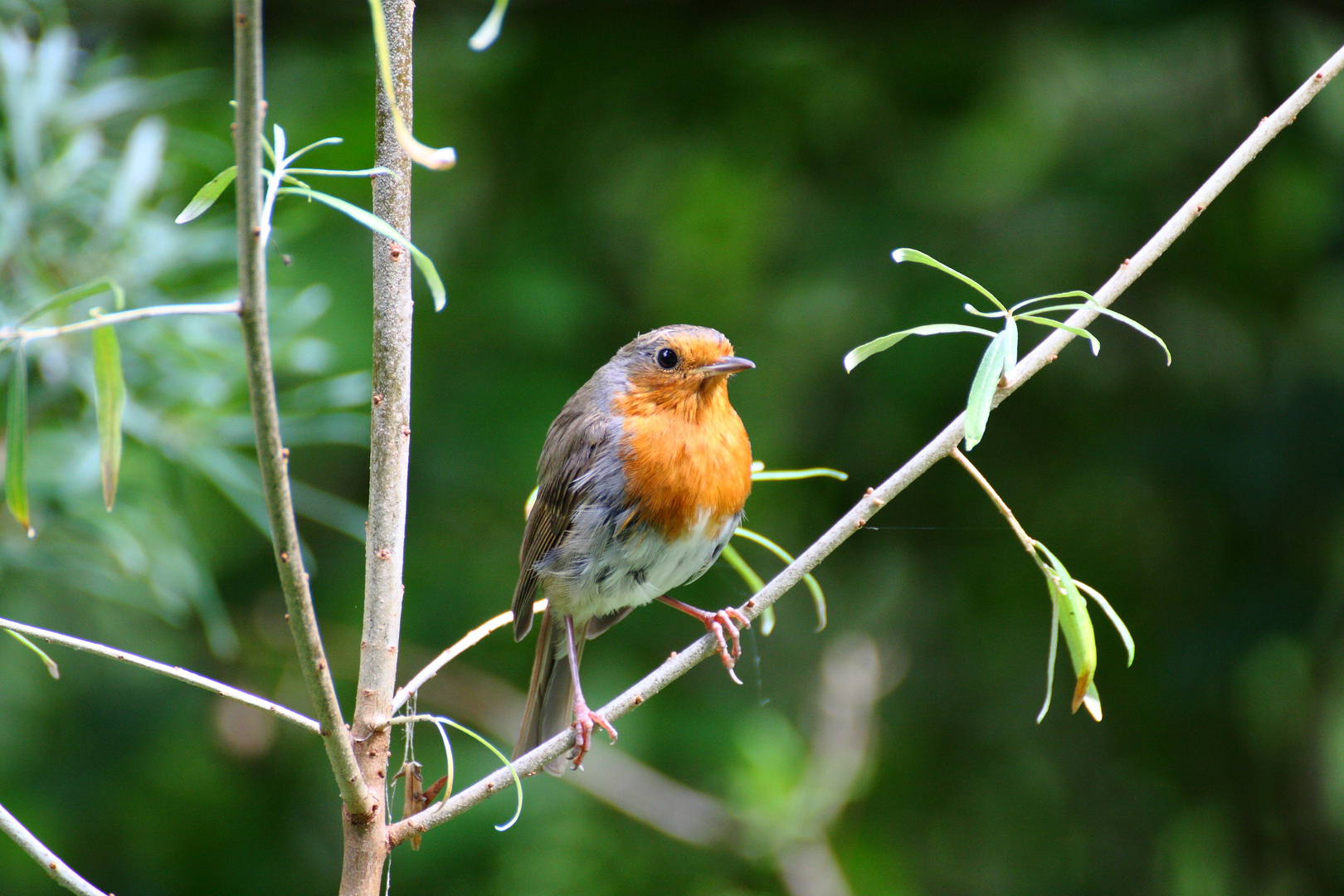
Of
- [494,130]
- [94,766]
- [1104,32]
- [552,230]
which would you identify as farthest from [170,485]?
[1104,32]

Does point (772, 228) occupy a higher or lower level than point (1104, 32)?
lower

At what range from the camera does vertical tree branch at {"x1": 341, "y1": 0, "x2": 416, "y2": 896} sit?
1520 mm

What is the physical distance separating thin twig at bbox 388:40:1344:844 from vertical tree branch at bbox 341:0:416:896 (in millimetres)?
133

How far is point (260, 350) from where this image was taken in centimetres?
102

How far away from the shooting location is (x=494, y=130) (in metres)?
5.20

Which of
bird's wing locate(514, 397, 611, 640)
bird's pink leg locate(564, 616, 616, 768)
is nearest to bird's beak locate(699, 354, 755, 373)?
bird's wing locate(514, 397, 611, 640)

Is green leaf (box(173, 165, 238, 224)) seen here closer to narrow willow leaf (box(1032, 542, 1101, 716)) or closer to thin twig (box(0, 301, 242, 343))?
thin twig (box(0, 301, 242, 343))

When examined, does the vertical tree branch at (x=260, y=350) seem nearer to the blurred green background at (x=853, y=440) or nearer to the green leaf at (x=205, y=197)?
the green leaf at (x=205, y=197)

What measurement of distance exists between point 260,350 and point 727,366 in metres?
2.11

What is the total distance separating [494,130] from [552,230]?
25.3 inches

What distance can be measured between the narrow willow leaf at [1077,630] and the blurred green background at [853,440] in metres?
2.64

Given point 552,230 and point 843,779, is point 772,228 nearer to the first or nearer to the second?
point 552,230

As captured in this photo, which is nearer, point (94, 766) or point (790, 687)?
point (94, 766)

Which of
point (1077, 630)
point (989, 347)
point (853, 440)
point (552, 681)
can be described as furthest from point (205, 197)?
point (853, 440)
